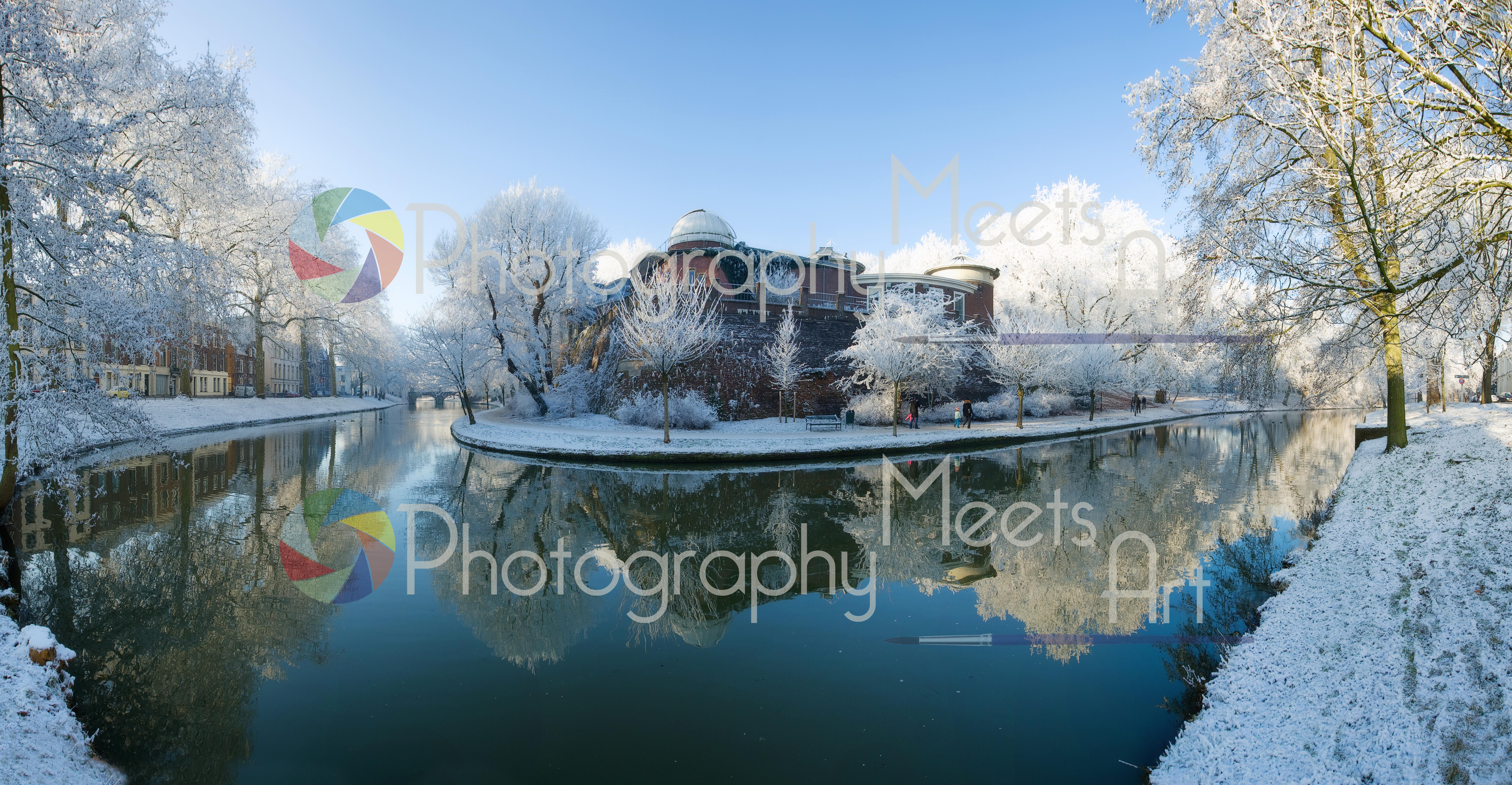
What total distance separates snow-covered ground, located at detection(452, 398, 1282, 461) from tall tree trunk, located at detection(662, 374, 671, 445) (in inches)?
9.1

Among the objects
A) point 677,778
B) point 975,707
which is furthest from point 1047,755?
point 677,778

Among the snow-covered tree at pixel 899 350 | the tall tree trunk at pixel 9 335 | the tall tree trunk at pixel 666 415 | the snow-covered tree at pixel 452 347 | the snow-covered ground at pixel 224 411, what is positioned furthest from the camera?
the snow-covered tree at pixel 452 347

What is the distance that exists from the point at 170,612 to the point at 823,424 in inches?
824

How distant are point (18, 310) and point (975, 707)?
532 inches

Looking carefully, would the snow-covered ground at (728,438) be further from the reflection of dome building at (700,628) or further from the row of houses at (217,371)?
the reflection of dome building at (700,628)

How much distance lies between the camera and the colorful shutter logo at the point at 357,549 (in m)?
6.80

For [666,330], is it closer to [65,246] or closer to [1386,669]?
[65,246]

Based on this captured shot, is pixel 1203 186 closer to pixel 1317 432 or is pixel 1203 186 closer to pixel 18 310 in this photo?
pixel 18 310

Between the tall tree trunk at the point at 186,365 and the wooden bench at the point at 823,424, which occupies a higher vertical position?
the tall tree trunk at the point at 186,365

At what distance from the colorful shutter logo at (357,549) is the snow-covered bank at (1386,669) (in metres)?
8.18

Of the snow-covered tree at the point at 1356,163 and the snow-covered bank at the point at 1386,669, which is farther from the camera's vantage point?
the snow-covered tree at the point at 1356,163

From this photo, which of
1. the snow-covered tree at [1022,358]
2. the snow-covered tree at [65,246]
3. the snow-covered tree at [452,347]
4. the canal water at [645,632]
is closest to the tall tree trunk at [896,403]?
the snow-covered tree at [1022,358]

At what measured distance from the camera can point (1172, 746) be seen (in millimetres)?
3793

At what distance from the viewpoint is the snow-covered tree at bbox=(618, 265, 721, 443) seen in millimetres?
18875
